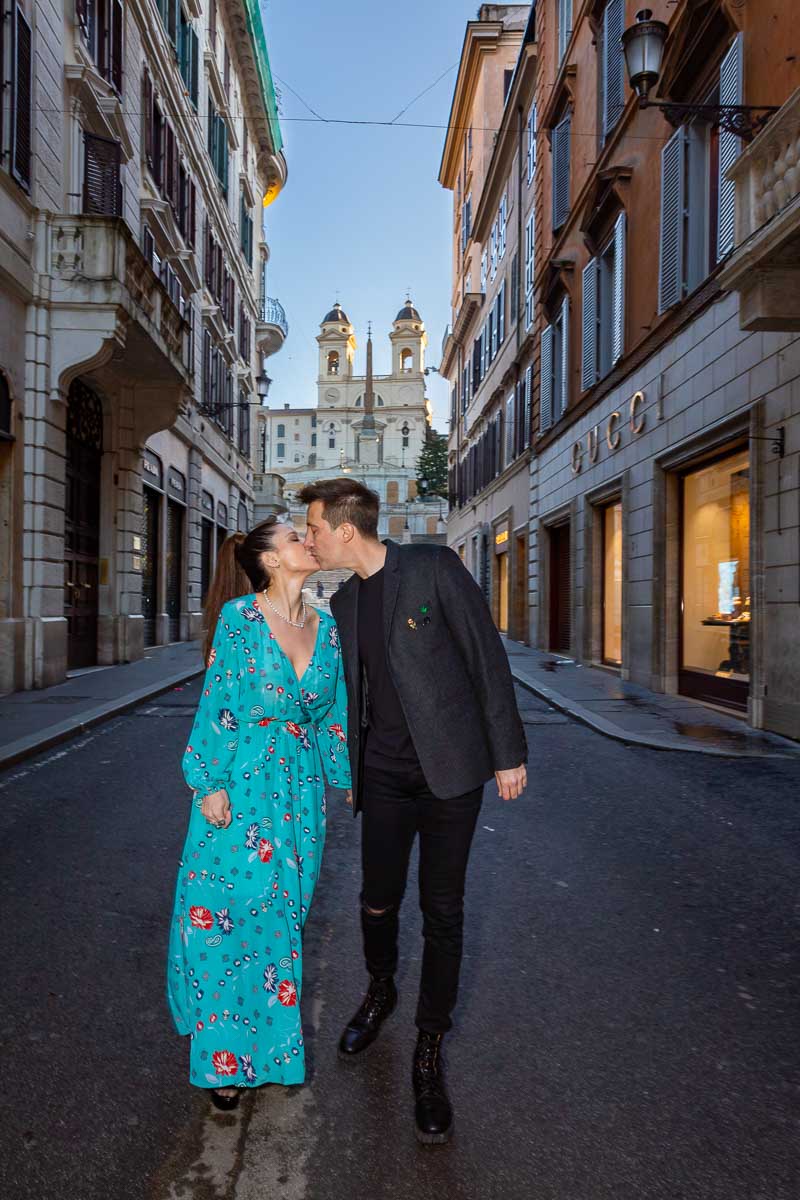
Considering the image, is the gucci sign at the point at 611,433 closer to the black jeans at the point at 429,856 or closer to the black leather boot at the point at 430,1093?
the black jeans at the point at 429,856

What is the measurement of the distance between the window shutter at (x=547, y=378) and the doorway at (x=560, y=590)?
8.52ft

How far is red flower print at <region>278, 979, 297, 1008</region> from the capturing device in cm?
251

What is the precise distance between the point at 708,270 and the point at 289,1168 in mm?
11610

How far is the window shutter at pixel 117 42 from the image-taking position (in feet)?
50.4

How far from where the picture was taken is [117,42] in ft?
51.1

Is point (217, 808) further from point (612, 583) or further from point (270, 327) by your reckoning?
point (270, 327)

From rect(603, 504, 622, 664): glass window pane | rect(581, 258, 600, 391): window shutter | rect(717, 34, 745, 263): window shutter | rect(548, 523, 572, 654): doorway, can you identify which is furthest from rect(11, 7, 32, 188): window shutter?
rect(548, 523, 572, 654): doorway

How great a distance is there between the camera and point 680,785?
22.9 ft

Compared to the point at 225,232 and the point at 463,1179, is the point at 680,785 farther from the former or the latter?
the point at 225,232

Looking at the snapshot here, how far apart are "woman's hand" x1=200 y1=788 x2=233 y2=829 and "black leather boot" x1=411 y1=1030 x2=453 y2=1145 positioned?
0.86 metres

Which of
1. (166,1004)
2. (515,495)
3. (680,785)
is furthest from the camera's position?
(515,495)

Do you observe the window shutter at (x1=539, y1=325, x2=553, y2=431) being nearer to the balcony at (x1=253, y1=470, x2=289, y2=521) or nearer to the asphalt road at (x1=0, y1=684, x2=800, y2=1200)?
the asphalt road at (x1=0, y1=684, x2=800, y2=1200)

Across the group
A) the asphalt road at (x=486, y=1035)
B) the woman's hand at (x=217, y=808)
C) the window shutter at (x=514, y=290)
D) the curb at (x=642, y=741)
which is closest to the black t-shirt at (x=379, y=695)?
the woman's hand at (x=217, y=808)

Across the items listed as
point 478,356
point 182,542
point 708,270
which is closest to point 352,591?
point 708,270
